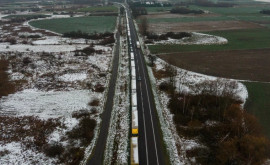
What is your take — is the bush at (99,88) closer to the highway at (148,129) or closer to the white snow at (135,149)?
the highway at (148,129)

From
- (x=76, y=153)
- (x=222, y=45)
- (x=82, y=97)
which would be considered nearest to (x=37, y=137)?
(x=76, y=153)

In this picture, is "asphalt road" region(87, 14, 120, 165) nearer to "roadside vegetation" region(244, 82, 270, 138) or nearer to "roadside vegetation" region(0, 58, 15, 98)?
"roadside vegetation" region(0, 58, 15, 98)

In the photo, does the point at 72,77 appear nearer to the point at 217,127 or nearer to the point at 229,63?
the point at 217,127

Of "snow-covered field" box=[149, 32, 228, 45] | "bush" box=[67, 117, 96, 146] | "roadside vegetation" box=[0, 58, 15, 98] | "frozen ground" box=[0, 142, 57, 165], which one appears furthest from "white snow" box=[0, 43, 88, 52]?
"frozen ground" box=[0, 142, 57, 165]

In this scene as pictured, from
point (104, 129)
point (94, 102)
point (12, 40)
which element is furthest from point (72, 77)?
point (12, 40)

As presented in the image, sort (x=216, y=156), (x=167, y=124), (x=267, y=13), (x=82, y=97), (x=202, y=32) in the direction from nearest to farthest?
(x=216, y=156)
(x=167, y=124)
(x=82, y=97)
(x=202, y=32)
(x=267, y=13)

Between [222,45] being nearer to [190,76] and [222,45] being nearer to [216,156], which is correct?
[190,76]
